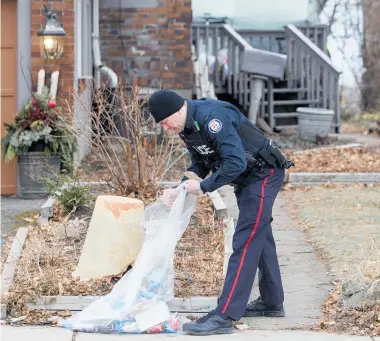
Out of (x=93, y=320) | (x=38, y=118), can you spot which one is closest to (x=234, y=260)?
(x=93, y=320)

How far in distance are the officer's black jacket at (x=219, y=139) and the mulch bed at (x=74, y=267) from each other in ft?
3.48

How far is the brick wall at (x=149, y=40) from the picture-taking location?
14.5 m

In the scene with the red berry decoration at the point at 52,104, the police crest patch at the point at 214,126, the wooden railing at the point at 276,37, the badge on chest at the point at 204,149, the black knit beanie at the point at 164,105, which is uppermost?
the wooden railing at the point at 276,37

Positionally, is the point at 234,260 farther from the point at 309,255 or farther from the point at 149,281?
the point at 309,255

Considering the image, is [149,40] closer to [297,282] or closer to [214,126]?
[297,282]

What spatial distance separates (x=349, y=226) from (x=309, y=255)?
1.10m

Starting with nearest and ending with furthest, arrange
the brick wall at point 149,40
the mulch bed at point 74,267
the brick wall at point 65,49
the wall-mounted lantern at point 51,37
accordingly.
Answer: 1. the mulch bed at point 74,267
2. the wall-mounted lantern at point 51,37
3. the brick wall at point 65,49
4. the brick wall at point 149,40

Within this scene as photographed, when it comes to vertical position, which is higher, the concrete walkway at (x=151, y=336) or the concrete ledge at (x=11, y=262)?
the concrete ledge at (x=11, y=262)

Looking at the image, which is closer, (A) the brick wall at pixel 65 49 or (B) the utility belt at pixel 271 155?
(B) the utility belt at pixel 271 155

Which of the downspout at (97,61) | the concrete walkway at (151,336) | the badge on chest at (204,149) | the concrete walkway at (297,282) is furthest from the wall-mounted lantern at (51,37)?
the concrete walkway at (151,336)

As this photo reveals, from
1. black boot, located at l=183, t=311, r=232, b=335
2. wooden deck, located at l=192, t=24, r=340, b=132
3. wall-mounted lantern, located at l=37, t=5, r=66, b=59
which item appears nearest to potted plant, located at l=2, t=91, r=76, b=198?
wall-mounted lantern, located at l=37, t=5, r=66, b=59

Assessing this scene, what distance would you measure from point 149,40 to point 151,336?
31.1 ft

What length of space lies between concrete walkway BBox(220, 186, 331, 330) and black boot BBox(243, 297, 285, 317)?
0.04m

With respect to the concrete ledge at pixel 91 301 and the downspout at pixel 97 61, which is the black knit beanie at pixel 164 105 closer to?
the concrete ledge at pixel 91 301
